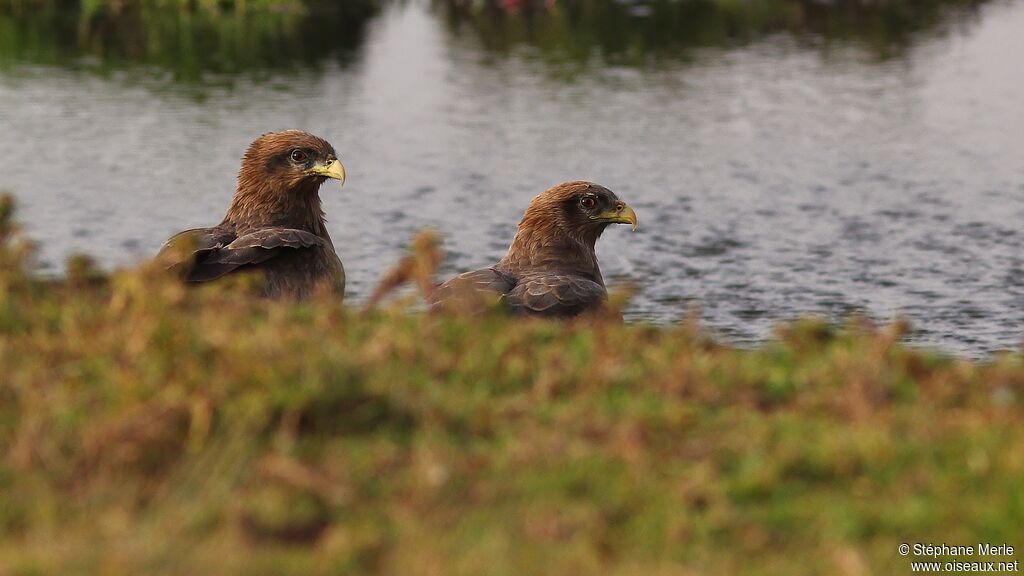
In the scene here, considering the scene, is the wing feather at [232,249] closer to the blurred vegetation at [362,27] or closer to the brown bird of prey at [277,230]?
the brown bird of prey at [277,230]

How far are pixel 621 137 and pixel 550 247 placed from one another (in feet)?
61.6

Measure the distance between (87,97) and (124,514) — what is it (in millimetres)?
33313

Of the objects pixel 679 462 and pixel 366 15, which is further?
pixel 366 15

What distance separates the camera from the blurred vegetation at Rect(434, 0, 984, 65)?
4681cm

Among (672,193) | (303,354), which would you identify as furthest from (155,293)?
(672,193)

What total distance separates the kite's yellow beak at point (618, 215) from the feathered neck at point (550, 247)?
6.0 inches

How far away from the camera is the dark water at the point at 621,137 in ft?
69.9

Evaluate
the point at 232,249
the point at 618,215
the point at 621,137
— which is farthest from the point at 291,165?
the point at 621,137

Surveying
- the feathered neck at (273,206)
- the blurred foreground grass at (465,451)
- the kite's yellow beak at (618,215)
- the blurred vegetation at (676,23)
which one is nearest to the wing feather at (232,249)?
the feathered neck at (273,206)

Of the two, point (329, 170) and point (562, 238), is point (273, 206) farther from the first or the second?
point (562, 238)

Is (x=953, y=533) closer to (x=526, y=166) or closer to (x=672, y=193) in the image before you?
(x=672, y=193)

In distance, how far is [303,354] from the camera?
729 centimetres

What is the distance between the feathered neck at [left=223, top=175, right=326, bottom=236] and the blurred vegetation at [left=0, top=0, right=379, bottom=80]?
2763 cm

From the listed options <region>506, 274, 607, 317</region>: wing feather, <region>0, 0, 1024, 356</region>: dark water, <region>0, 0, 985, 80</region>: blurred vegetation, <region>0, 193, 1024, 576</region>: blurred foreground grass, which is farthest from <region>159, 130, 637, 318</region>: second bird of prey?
<region>0, 0, 985, 80</region>: blurred vegetation
